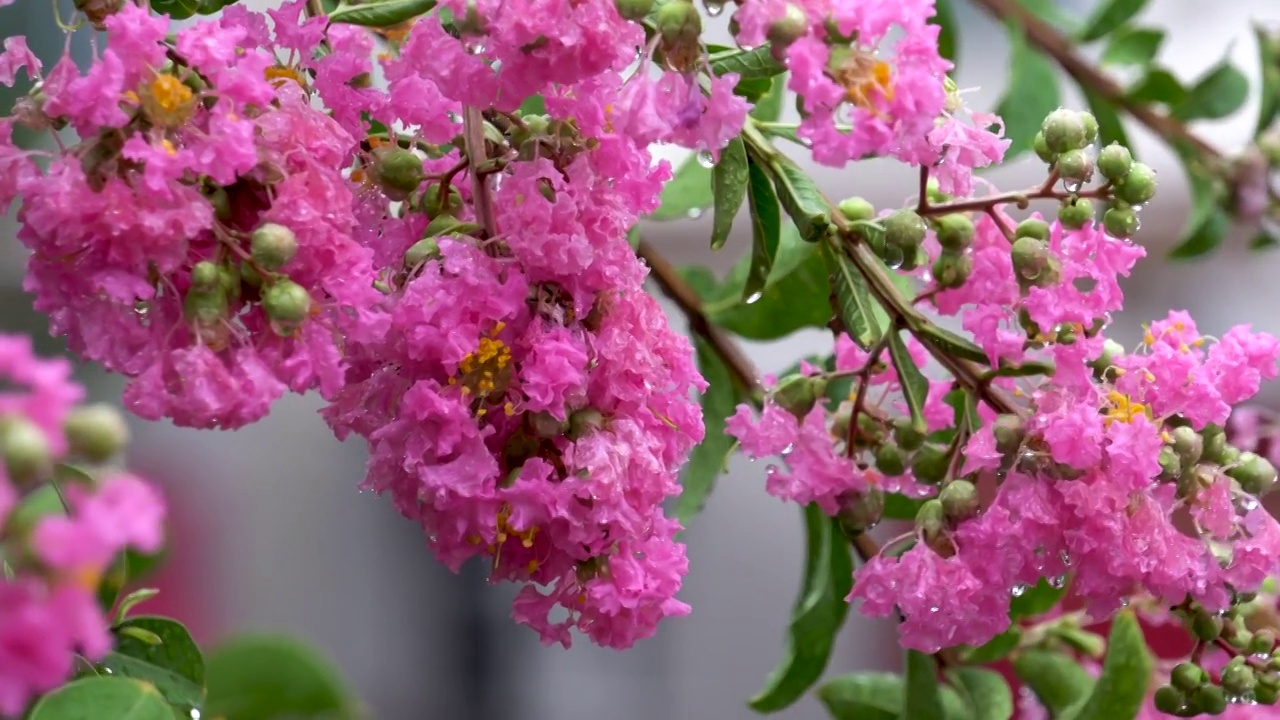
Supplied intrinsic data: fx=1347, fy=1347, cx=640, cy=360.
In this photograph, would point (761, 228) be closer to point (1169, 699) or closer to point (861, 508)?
point (861, 508)

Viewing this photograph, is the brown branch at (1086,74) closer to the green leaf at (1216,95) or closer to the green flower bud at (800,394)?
the green leaf at (1216,95)

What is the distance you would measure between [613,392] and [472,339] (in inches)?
2.5

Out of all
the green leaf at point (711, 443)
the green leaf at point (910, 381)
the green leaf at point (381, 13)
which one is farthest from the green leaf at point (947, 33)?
the green leaf at point (381, 13)

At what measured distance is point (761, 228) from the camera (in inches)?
26.0

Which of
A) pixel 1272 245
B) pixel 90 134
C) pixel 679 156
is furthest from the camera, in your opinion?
pixel 679 156

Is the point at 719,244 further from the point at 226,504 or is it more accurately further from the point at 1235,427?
the point at 226,504

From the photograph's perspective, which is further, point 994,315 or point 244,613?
point 244,613

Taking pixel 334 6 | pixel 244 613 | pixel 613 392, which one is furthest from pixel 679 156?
pixel 613 392

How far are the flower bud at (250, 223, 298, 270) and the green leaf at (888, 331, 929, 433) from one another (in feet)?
0.98

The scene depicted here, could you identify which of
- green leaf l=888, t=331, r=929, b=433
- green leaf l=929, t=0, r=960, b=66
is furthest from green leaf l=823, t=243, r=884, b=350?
green leaf l=929, t=0, r=960, b=66

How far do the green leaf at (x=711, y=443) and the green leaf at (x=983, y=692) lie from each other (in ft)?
0.63

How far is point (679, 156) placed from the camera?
1888 mm

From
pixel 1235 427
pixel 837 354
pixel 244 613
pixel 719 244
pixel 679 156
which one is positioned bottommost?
pixel 244 613

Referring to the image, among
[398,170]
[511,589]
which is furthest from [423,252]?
[511,589]
